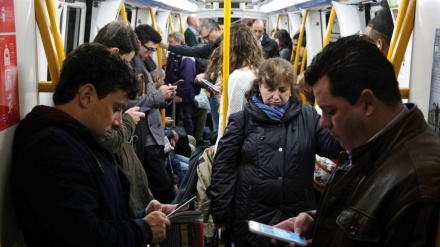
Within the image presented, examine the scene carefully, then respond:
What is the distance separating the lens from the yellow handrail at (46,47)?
2.48 meters

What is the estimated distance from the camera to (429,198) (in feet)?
4.94

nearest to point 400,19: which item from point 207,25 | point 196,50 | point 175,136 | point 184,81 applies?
point 175,136

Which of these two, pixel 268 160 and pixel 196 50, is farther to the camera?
pixel 196 50

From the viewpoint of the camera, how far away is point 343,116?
5.83 feet

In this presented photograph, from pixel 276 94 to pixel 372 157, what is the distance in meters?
1.66

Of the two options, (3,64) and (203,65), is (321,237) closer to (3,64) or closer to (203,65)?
(3,64)

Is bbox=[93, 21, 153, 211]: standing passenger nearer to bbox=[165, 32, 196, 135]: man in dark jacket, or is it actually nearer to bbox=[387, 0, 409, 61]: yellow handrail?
bbox=[387, 0, 409, 61]: yellow handrail

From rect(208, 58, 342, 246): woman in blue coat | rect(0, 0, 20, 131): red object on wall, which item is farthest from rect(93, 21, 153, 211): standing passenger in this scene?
rect(0, 0, 20, 131): red object on wall

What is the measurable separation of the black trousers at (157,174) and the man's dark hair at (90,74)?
231 centimetres

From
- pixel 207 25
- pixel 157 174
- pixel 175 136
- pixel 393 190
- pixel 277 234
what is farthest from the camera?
pixel 207 25

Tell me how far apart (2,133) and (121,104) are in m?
0.45

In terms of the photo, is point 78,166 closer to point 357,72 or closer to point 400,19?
point 357,72

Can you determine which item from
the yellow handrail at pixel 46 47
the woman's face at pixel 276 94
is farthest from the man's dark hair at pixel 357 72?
the woman's face at pixel 276 94

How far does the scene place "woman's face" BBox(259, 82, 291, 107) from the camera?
3330mm
